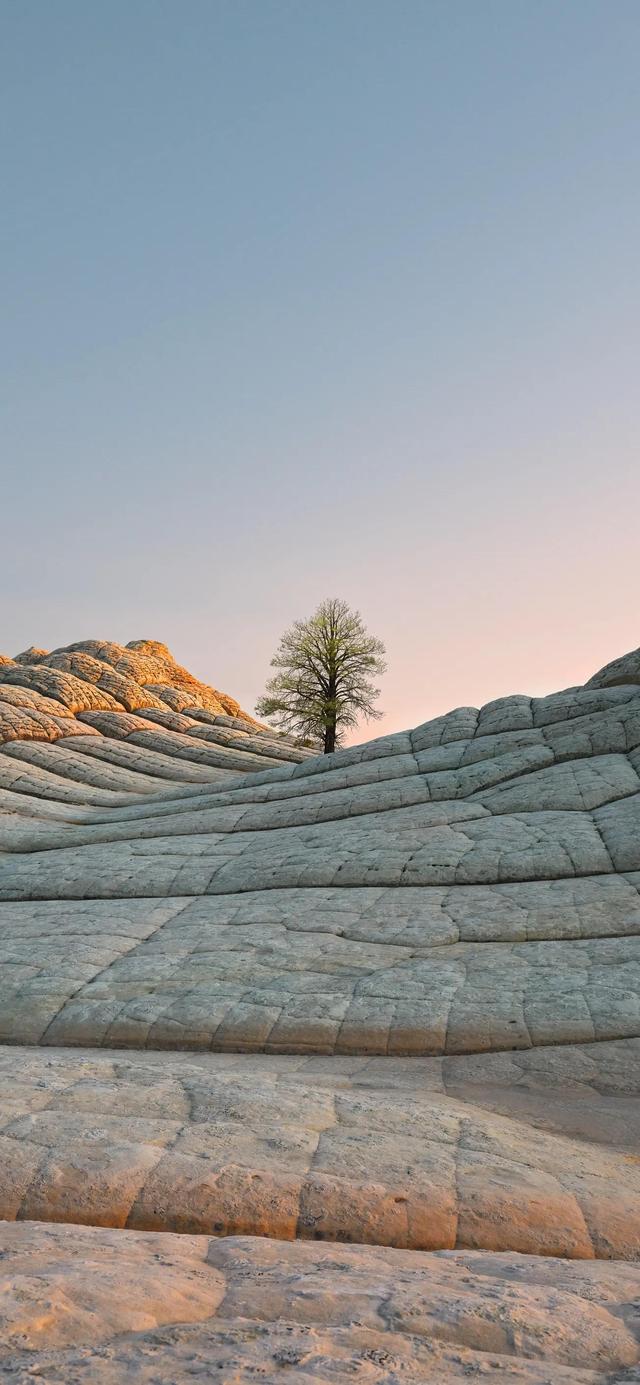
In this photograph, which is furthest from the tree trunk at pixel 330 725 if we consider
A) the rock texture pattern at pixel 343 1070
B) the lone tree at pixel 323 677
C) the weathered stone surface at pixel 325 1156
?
the weathered stone surface at pixel 325 1156

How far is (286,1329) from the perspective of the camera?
95.3 inches

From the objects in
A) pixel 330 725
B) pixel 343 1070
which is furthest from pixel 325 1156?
pixel 330 725

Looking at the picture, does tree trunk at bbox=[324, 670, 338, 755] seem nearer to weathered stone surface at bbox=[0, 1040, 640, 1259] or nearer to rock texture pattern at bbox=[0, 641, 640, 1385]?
rock texture pattern at bbox=[0, 641, 640, 1385]

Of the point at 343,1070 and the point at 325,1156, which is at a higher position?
the point at 325,1156

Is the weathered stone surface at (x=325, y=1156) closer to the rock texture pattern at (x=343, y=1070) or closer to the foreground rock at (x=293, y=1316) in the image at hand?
the rock texture pattern at (x=343, y=1070)

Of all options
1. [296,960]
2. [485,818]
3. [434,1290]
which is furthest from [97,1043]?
[485,818]

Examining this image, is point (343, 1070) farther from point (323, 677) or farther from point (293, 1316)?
point (323, 677)

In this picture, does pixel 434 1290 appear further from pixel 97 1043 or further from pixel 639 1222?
pixel 97 1043

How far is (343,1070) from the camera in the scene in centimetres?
678

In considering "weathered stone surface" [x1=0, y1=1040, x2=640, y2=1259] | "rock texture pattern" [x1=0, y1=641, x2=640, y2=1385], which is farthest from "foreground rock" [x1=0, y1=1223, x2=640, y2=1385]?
"weathered stone surface" [x1=0, y1=1040, x2=640, y2=1259]

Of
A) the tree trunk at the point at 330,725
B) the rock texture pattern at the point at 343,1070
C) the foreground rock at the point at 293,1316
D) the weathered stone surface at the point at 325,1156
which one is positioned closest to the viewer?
the foreground rock at the point at 293,1316

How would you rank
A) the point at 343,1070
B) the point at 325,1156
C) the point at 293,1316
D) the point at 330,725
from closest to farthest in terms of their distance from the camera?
the point at 293,1316, the point at 325,1156, the point at 343,1070, the point at 330,725

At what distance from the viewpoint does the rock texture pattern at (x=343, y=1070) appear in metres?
2.53

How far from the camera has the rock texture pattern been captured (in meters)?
2.53
